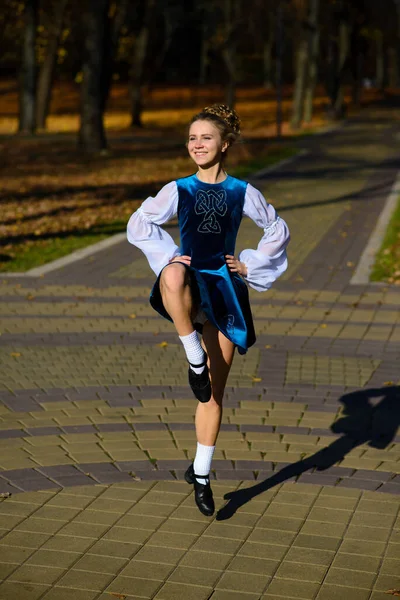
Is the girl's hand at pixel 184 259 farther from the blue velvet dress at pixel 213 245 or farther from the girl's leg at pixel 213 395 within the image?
the girl's leg at pixel 213 395

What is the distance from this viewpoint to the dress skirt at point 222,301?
209 inches

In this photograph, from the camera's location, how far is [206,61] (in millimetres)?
77375

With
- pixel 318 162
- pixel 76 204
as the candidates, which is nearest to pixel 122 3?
pixel 318 162

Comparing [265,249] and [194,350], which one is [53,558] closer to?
[194,350]

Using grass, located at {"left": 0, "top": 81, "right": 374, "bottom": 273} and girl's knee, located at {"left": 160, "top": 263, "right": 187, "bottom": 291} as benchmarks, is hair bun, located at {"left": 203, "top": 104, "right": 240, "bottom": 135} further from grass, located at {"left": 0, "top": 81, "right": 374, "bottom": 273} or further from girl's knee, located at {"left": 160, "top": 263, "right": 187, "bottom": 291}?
grass, located at {"left": 0, "top": 81, "right": 374, "bottom": 273}

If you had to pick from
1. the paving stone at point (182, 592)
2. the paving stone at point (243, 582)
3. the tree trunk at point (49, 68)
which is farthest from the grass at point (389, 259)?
the tree trunk at point (49, 68)

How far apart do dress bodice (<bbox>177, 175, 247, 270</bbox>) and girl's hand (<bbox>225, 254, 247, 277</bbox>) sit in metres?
0.03

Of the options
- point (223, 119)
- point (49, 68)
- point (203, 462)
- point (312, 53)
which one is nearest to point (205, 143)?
point (223, 119)

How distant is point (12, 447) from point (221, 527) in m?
1.79

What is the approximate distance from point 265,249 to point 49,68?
4178 centimetres

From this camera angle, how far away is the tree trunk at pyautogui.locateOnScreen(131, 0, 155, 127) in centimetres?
4731

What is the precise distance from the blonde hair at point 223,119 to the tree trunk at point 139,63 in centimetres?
4240

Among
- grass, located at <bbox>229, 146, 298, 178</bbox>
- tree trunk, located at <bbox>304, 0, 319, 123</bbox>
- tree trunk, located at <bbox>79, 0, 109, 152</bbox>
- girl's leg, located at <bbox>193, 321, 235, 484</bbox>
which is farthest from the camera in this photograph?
tree trunk, located at <bbox>304, 0, 319, 123</bbox>

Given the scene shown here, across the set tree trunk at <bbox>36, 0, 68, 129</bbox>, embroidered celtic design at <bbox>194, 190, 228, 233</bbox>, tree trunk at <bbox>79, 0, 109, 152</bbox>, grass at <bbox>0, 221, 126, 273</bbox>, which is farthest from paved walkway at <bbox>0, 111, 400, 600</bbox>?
tree trunk at <bbox>36, 0, 68, 129</bbox>
